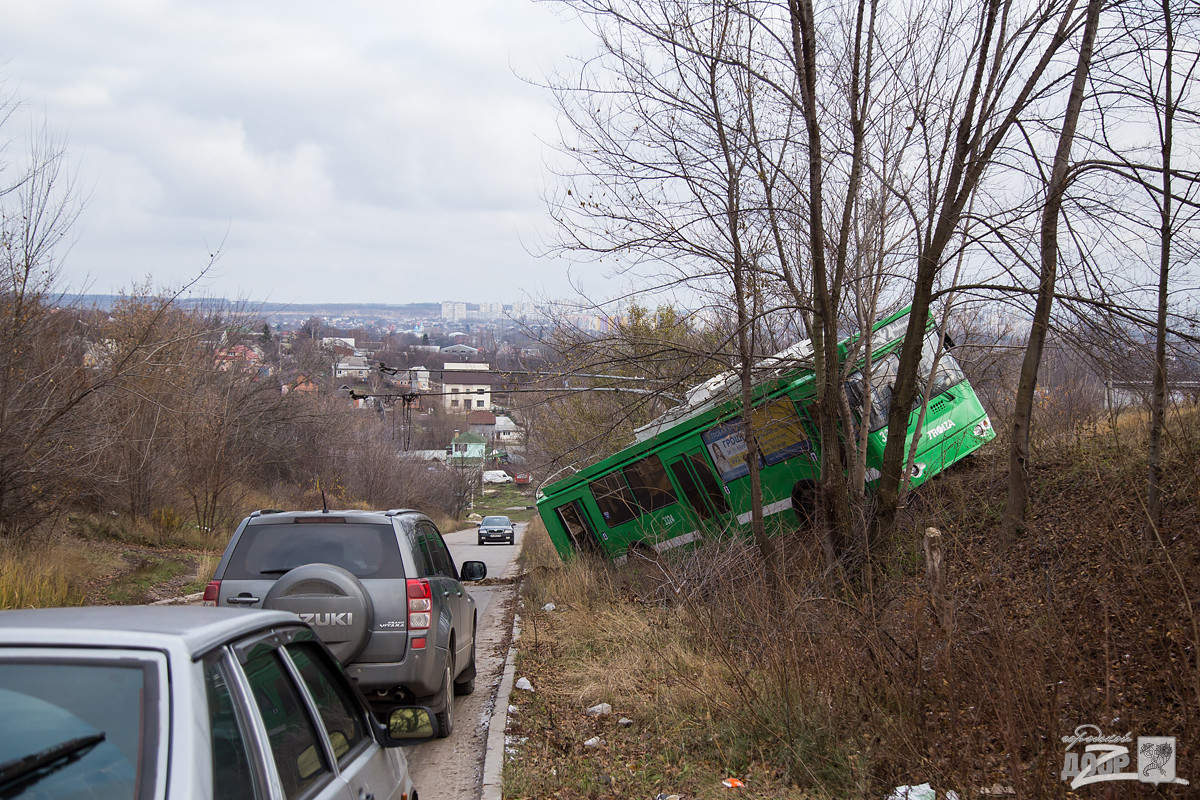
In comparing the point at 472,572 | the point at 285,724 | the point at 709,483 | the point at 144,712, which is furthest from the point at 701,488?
the point at 144,712

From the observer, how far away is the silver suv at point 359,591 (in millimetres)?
6477

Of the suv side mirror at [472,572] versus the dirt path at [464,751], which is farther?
the suv side mirror at [472,572]

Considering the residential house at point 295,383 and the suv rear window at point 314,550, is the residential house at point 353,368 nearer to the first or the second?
the residential house at point 295,383

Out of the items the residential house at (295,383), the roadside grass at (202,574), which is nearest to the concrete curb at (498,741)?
the roadside grass at (202,574)

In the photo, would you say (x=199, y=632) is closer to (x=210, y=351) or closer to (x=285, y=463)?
(x=210, y=351)

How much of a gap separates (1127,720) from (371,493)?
49.0 metres

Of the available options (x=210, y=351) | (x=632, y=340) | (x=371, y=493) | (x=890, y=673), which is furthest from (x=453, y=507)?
(x=890, y=673)

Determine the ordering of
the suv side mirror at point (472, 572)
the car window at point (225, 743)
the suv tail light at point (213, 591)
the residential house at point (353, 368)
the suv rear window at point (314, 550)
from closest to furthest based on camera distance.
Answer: the car window at point (225, 743)
the suv tail light at point (213, 591)
the suv rear window at point (314, 550)
the suv side mirror at point (472, 572)
the residential house at point (353, 368)

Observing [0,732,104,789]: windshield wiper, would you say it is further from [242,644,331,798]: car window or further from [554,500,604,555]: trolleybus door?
[554,500,604,555]: trolleybus door

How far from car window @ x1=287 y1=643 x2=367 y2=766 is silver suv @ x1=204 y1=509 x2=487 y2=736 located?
10.2 ft

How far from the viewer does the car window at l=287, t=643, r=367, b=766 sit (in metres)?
3.09

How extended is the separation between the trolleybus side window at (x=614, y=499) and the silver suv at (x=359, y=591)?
842 centimetres

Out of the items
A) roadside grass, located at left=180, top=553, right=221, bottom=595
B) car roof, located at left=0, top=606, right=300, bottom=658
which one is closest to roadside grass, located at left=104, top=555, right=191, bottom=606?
roadside grass, located at left=180, top=553, right=221, bottom=595

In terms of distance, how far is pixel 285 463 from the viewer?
146 ft
